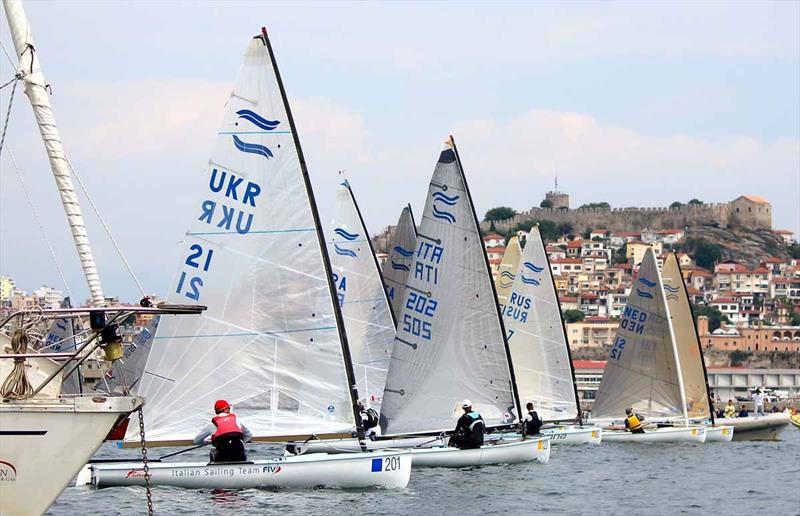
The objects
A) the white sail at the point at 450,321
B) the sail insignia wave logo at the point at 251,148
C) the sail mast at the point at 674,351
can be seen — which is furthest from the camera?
the sail mast at the point at 674,351

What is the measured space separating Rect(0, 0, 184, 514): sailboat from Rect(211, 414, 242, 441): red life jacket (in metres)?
5.44

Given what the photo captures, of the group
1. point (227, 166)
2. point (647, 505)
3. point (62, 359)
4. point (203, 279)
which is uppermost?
point (227, 166)

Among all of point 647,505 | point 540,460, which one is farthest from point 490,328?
point 647,505

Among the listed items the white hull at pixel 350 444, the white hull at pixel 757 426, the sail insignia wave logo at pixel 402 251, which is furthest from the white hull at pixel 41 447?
the white hull at pixel 757 426

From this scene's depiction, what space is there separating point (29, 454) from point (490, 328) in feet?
51.2

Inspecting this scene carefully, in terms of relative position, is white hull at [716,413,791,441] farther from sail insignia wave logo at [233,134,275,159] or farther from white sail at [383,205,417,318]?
sail insignia wave logo at [233,134,275,159]

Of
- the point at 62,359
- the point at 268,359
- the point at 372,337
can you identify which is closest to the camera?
the point at 62,359

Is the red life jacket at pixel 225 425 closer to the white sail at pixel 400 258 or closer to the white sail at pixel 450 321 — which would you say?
Result: the white sail at pixel 450 321

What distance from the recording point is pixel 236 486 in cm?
2261

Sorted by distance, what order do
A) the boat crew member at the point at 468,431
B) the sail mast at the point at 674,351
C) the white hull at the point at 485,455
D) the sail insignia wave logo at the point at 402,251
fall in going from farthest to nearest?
the sail mast at the point at 674,351
the sail insignia wave logo at the point at 402,251
the boat crew member at the point at 468,431
the white hull at the point at 485,455

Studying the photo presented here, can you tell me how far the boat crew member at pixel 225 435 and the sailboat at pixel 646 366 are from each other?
22244 mm

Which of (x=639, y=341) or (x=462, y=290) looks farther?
(x=639, y=341)

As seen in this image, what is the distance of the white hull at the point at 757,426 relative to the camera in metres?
47.6

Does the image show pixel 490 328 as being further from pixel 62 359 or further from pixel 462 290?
pixel 62 359
